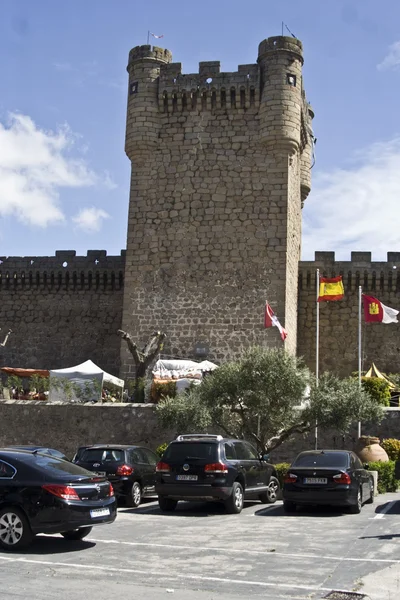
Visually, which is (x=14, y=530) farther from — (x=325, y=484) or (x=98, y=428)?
(x=98, y=428)

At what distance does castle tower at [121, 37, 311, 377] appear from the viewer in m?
27.5

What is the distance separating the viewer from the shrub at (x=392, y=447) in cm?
2080

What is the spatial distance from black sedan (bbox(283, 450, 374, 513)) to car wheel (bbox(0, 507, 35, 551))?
589cm

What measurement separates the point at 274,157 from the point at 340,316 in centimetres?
776

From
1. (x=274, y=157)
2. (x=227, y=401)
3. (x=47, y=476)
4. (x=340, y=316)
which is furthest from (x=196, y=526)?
(x=340, y=316)

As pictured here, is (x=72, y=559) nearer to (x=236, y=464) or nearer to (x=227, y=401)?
(x=236, y=464)

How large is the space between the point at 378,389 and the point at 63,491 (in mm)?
15653

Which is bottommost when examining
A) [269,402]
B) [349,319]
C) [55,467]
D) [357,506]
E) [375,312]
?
[357,506]

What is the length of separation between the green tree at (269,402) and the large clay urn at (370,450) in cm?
54

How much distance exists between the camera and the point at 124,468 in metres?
16.3

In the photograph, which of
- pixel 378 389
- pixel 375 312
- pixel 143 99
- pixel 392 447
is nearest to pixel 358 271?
pixel 375 312

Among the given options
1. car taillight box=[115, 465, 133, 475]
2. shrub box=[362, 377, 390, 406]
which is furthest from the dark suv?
shrub box=[362, 377, 390, 406]

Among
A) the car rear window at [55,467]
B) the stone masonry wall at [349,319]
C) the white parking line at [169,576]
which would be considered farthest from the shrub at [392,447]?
the white parking line at [169,576]

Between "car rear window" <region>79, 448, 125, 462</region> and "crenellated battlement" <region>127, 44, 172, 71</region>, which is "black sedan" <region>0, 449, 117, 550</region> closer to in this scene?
"car rear window" <region>79, 448, 125, 462</region>
